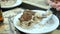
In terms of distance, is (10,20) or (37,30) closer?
(37,30)

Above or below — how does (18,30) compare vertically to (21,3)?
below

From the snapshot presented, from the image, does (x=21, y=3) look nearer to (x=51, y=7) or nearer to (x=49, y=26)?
(x=51, y=7)

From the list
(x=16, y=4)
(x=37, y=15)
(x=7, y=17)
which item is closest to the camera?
(x=37, y=15)

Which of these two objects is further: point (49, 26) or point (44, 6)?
point (44, 6)

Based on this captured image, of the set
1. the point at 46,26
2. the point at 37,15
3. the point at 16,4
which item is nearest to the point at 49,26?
the point at 46,26

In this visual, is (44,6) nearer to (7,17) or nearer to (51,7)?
(51,7)

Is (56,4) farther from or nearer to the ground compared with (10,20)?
farther from the ground

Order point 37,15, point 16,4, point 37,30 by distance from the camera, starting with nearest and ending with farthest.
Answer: point 37,30 → point 37,15 → point 16,4

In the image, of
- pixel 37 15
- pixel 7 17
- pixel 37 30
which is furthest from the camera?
pixel 7 17

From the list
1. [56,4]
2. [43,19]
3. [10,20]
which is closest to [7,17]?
[10,20]
